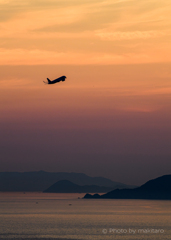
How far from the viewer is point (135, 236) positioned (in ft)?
650

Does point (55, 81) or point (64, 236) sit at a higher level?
point (55, 81)

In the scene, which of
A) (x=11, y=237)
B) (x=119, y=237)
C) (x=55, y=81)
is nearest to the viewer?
(x=55, y=81)

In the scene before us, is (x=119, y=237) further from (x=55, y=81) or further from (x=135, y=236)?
(x=55, y=81)

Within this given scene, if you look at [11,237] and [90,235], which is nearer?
[11,237]

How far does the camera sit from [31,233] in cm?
19962

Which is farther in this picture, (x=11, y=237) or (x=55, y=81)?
(x=11, y=237)

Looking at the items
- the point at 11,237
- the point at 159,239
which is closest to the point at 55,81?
the point at 11,237

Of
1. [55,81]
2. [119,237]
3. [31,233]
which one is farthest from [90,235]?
[55,81]

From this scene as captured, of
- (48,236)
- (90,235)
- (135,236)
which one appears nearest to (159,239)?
(135,236)

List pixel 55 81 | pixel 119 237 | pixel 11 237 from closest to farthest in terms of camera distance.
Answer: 1. pixel 55 81
2. pixel 11 237
3. pixel 119 237

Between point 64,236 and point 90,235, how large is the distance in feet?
44.7

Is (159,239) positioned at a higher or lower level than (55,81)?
lower

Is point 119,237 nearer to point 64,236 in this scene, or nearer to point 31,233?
point 64,236

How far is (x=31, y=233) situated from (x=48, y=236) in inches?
556
